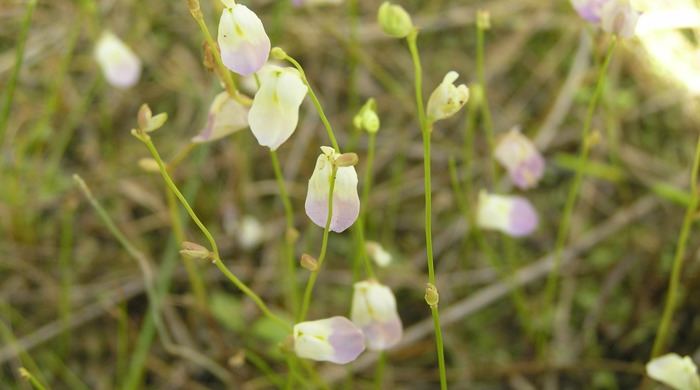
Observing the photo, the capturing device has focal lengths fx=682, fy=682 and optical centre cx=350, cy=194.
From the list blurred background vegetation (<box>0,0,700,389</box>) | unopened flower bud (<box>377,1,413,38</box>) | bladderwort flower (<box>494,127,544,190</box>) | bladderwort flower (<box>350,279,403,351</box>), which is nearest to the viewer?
unopened flower bud (<box>377,1,413,38</box>)

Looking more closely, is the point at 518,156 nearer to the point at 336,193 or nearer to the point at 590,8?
the point at 590,8

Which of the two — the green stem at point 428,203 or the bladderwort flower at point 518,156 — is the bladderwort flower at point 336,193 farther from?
the bladderwort flower at point 518,156

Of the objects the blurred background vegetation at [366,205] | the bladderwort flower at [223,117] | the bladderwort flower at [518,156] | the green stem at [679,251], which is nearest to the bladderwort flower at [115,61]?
the blurred background vegetation at [366,205]

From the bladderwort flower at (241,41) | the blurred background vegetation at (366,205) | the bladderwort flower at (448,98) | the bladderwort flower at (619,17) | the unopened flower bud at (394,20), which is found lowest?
the blurred background vegetation at (366,205)

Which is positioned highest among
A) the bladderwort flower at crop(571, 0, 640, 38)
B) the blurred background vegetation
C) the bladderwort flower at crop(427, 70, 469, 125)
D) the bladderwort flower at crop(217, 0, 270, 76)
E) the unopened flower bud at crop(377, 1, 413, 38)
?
the bladderwort flower at crop(571, 0, 640, 38)

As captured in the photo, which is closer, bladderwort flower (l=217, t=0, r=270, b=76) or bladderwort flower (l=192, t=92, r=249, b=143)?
bladderwort flower (l=217, t=0, r=270, b=76)

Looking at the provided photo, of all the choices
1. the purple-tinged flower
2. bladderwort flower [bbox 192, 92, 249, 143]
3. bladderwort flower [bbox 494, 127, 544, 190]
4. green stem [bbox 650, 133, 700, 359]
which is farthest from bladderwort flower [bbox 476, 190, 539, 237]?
bladderwort flower [bbox 192, 92, 249, 143]

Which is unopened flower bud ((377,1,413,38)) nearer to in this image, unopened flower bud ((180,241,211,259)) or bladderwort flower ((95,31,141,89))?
unopened flower bud ((180,241,211,259))
